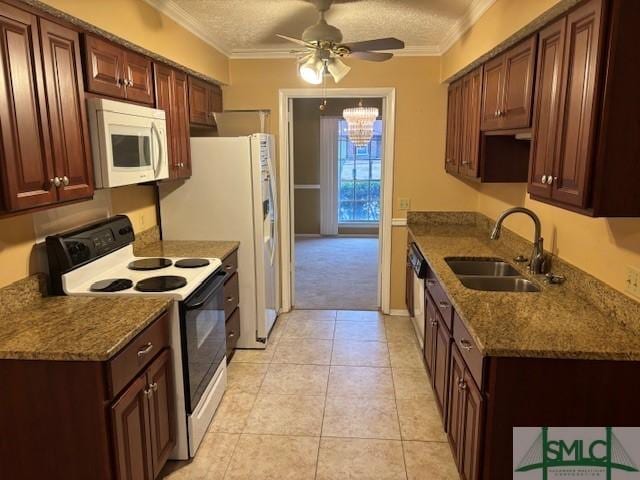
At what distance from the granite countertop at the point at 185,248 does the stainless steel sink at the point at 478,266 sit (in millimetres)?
1541

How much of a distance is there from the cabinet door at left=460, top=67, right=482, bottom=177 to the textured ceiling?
0.42m

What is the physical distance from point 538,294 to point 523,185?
3.47 ft

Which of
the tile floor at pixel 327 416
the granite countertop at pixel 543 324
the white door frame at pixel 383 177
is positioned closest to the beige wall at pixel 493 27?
the white door frame at pixel 383 177

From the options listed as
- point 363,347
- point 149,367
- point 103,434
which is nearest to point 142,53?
point 149,367

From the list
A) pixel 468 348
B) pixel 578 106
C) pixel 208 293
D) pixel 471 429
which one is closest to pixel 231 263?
pixel 208 293

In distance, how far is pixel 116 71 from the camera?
2.43m

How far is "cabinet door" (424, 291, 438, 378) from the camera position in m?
2.87

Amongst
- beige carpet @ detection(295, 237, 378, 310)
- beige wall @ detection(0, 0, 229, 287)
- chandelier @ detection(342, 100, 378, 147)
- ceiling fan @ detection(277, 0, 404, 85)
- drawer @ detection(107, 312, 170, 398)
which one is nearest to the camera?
drawer @ detection(107, 312, 170, 398)

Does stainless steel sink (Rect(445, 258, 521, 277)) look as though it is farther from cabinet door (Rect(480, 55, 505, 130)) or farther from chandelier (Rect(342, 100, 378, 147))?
chandelier (Rect(342, 100, 378, 147))

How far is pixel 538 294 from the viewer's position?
7.50 feet

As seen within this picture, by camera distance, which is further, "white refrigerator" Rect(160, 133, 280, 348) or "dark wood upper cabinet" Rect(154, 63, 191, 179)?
"white refrigerator" Rect(160, 133, 280, 348)

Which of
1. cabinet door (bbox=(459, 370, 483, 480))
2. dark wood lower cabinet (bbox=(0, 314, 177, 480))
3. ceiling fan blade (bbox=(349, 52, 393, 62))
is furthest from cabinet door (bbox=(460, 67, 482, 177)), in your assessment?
dark wood lower cabinet (bbox=(0, 314, 177, 480))

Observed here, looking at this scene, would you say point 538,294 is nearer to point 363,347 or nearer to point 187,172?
point 363,347

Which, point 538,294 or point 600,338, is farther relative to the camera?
point 538,294
